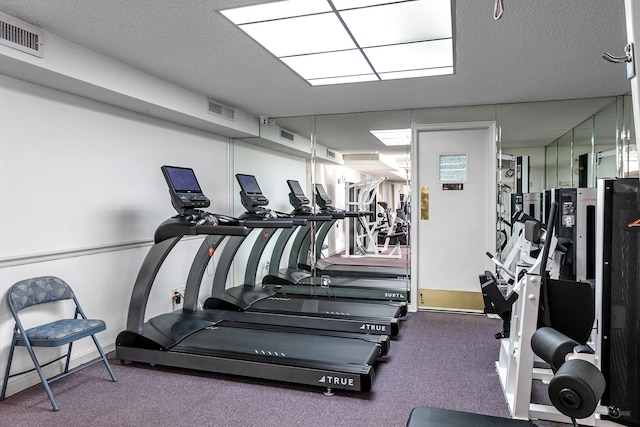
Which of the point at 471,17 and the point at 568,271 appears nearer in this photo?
the point at 471,17

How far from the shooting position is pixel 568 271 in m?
3.55

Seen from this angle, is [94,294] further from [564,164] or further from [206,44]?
[564,164]

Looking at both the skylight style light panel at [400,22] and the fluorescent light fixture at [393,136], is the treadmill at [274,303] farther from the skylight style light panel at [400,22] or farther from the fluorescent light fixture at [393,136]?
the skylight style light panel at [400,22]

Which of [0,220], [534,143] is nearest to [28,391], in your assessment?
[0,220]

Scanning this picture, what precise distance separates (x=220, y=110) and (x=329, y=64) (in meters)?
1.80

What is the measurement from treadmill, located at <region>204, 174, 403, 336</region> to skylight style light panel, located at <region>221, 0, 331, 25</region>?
2.04m

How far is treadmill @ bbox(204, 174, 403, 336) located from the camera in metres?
4.36

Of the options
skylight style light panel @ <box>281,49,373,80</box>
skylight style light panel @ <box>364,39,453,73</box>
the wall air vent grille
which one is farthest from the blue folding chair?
the wall air vent grille

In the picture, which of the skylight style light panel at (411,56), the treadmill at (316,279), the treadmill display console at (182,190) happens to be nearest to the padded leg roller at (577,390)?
the skylight style light panel at (411,56)

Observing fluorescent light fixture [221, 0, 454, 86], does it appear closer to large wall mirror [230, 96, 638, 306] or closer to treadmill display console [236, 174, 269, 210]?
treadmill display console [236, 174, 269, 210]

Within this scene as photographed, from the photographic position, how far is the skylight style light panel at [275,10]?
2.54 m

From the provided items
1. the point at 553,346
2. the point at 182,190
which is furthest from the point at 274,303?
the point at 553,346

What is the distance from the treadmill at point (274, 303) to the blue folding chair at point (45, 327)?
1.67 metres

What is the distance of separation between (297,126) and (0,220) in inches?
148
